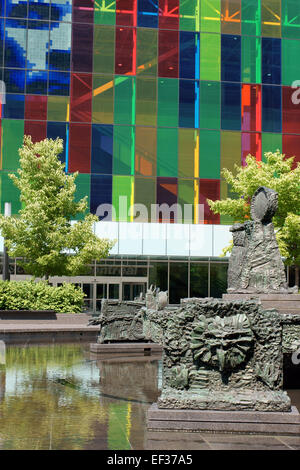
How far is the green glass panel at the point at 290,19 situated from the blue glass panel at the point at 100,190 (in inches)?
631

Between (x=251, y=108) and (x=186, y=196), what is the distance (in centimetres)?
760

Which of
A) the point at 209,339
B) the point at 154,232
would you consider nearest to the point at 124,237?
the point at 154,232

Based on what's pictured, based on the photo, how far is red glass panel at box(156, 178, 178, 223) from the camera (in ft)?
122

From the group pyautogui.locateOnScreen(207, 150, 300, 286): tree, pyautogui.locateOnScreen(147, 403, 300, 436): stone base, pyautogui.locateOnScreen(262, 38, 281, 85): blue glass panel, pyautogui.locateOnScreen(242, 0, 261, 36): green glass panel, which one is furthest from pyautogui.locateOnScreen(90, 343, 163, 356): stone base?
pyautogui.locateOnScreen(242, 0, 261, 36): green glass panel

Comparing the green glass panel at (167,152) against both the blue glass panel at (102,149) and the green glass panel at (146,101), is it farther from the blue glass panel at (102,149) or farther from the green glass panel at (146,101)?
the blue glass panel at (102,149)

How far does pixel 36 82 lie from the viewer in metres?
37.9

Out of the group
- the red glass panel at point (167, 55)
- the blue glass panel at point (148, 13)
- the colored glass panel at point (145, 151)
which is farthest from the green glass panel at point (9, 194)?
the blue glass panel at point (148, 13)

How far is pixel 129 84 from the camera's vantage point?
126 ft

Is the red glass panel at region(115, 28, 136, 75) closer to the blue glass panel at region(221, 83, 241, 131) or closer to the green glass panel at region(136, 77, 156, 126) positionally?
the green glass panel at region(136, 77, 156, 126)

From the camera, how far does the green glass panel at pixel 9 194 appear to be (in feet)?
120
